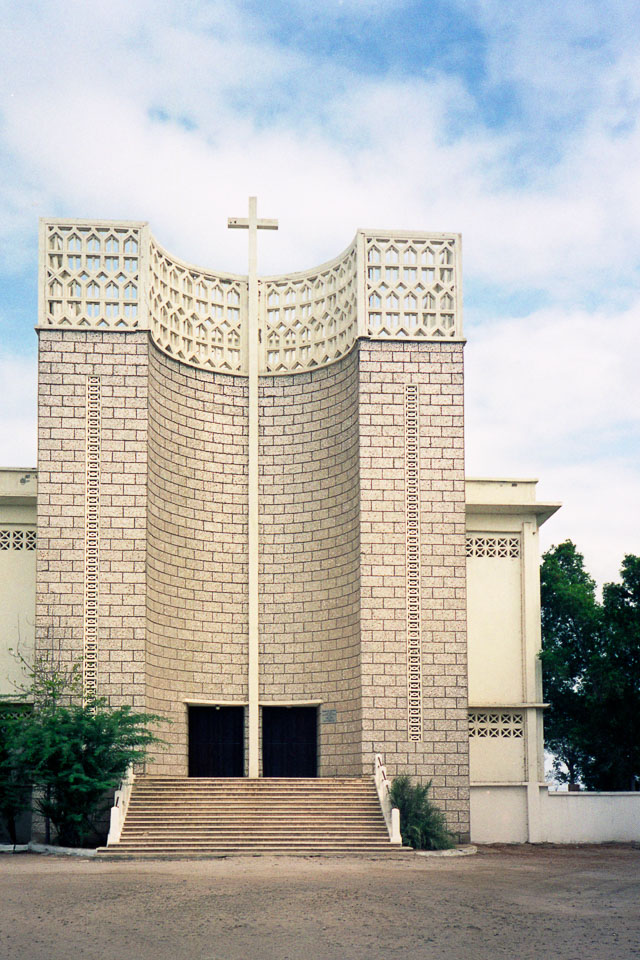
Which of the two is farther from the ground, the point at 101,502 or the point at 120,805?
the point at 101,502

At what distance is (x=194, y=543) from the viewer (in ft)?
78.6

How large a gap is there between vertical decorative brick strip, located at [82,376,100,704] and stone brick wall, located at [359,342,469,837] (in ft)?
16.3

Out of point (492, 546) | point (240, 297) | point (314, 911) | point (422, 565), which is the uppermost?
point (240, 297)

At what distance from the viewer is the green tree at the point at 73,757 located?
1894 centimetres

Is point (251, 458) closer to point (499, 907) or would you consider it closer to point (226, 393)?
point (226, 393)

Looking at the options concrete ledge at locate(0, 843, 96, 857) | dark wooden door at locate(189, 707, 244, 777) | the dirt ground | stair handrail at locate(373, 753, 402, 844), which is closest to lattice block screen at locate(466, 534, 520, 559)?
stair handrail at locate(373, 753, 402, 844)

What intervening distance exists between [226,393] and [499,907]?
47.8 ft

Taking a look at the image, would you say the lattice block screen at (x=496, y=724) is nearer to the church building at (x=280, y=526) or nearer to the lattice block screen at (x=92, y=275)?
the church building at (x=280, y=526)

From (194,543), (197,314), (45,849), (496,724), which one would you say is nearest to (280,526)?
(194,543)

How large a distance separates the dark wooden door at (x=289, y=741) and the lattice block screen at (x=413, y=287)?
313 inches

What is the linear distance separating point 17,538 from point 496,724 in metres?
10.2

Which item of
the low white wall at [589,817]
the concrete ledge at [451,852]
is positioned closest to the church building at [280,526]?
the low white wall at [589,817]

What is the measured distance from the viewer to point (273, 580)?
24438 millimetres

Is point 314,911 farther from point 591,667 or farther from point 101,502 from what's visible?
point 591,667
